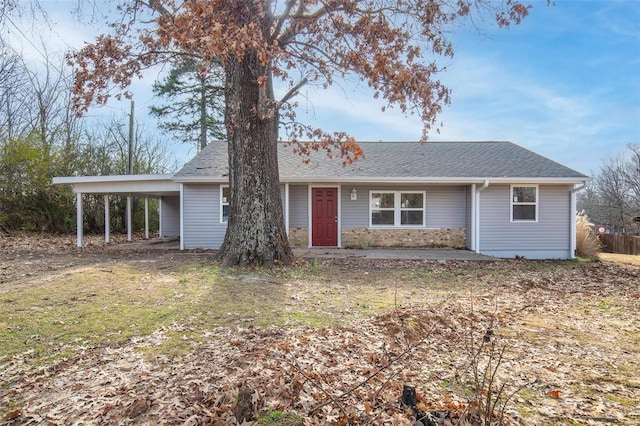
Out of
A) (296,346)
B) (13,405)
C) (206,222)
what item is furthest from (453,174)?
(13,405)

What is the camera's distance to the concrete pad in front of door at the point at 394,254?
1061 centimetres

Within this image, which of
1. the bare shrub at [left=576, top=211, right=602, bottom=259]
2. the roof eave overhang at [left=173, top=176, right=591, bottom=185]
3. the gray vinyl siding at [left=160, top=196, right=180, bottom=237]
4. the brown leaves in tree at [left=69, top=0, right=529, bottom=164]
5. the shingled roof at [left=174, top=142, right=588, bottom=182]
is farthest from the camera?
the gray vinyl siding at [left=160, top=196, right=180, bottom=237]

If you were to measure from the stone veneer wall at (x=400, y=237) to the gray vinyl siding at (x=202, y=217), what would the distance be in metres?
2.69

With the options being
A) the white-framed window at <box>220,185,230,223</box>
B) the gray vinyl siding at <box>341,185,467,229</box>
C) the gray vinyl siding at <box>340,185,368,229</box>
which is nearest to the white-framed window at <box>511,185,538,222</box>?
the gray vinyl siding at <box>341,185,467,229</box>

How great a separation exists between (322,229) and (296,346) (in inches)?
367

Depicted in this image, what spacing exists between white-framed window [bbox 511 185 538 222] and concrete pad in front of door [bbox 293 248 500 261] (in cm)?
211

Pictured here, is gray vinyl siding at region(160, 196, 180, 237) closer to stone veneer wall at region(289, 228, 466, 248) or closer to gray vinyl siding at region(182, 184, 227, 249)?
gray vinyl siding at region(182, 184, 227, 249)

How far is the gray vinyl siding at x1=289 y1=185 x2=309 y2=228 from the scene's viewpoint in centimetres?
1284

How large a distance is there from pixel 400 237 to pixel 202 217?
682cm

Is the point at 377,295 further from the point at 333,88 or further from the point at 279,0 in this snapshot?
the point at 279,0

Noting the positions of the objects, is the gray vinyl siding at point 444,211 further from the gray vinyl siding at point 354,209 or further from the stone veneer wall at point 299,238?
the stone veneer wall at point 299,238

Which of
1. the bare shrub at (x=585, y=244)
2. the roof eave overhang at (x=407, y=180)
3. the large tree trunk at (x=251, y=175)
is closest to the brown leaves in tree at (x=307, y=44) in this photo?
the large tree trunk at (x=251, y=175)

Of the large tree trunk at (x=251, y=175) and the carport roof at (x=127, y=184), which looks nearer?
the large tree trunk at (x=251, y=175)

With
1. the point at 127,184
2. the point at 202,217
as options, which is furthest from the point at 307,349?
the point at 127,184
